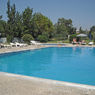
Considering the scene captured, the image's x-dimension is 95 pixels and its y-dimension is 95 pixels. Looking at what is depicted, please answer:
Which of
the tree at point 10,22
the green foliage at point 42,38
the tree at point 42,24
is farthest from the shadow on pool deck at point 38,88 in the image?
the tree at point 42,24

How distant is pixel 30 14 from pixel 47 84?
952 inches

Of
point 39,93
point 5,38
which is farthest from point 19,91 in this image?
point 5,38

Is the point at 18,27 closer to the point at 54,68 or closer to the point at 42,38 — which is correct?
the point at 42,38

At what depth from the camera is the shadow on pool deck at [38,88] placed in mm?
3367

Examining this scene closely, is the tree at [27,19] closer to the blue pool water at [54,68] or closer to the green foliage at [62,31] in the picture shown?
the green foliage at [62,31]

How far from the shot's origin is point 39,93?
3338 millimetres

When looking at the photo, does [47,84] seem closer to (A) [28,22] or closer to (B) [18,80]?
(B) [18,80]

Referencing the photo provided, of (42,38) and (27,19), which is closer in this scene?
(27,19)

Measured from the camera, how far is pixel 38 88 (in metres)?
3.65

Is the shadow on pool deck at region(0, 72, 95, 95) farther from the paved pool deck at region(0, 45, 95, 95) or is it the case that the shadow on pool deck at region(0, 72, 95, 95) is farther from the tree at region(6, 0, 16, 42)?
the tree at region(6, 0, 16, 42)

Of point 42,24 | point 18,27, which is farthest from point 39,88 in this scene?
point 42,24

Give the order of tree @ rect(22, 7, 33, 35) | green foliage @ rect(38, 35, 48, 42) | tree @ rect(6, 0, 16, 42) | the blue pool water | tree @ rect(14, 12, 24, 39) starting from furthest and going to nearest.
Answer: green foliage @ rect(38, 35, 48, 42), tree @ rect(22, 7, 33, 35), tree @ rect(14, 12, 24, 39), tree @ rect(6, 0, 16, 42), the blue pool water

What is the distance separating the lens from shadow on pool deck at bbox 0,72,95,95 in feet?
11.0

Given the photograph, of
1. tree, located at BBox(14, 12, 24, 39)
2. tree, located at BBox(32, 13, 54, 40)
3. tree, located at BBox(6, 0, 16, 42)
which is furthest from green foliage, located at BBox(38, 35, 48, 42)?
tree, located at BBox(6, 0, 16, 42)
